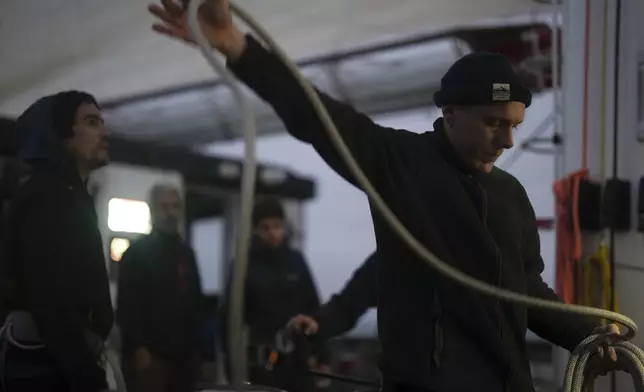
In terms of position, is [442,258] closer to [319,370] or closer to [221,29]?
[221,29]

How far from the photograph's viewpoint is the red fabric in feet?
4.64

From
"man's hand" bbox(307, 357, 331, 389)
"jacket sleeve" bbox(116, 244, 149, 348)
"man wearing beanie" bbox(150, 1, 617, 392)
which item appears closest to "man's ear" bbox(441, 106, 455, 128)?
"man wearing beanie" bbox(150, 1, 617, 392)

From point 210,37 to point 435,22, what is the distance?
58 cm

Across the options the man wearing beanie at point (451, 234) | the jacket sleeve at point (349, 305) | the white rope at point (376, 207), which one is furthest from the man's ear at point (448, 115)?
the jacket sleeve at point (349, 305)

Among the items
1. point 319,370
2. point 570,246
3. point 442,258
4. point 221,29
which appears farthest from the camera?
point 570,246

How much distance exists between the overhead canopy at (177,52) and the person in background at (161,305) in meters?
0.12

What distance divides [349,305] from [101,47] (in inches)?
19.8

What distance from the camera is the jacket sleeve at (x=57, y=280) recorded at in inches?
32.9

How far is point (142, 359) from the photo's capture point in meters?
0.91

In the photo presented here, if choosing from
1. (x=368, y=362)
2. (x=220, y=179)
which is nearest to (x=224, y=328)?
(x=220, y=179)

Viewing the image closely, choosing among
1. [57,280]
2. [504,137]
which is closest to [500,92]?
[504,137]

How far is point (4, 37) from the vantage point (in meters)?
0.91

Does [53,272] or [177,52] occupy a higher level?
[177,52]

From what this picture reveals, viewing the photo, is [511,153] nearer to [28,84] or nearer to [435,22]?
[435,22]
